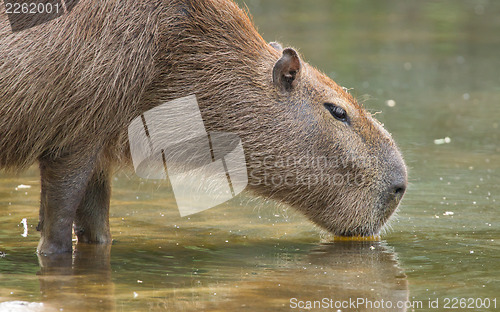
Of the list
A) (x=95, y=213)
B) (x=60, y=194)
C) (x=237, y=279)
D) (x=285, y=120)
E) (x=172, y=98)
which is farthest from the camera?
(x=95, y=213)

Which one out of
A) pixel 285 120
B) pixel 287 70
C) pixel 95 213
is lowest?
pixel 95 213

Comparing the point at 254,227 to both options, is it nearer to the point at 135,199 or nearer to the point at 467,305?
the point at 135,199

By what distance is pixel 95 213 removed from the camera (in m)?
6.20

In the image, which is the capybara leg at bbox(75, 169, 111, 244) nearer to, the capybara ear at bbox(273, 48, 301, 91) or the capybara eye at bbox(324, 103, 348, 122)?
the capybara ear at bbox(273, 48, 301, 91)

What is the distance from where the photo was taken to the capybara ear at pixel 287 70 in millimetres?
5801

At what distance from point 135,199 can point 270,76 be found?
2.14m

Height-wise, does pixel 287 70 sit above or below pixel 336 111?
above

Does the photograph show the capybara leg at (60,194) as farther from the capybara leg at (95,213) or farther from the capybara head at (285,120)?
the capybara head at (285,120)

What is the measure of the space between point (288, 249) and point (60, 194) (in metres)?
1.64

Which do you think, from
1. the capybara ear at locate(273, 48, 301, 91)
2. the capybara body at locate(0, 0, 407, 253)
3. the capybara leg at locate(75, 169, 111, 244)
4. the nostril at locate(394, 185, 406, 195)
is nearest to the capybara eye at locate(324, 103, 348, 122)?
the capybara body at locate(0, 0, 407, 253)

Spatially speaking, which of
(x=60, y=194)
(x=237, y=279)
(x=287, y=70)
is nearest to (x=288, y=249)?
(x=237, y=279)

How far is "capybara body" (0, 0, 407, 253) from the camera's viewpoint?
17.8 ft

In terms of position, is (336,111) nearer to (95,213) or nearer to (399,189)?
(399,189)

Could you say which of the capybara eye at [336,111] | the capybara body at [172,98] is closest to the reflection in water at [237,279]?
the capybara body at [172,98]
